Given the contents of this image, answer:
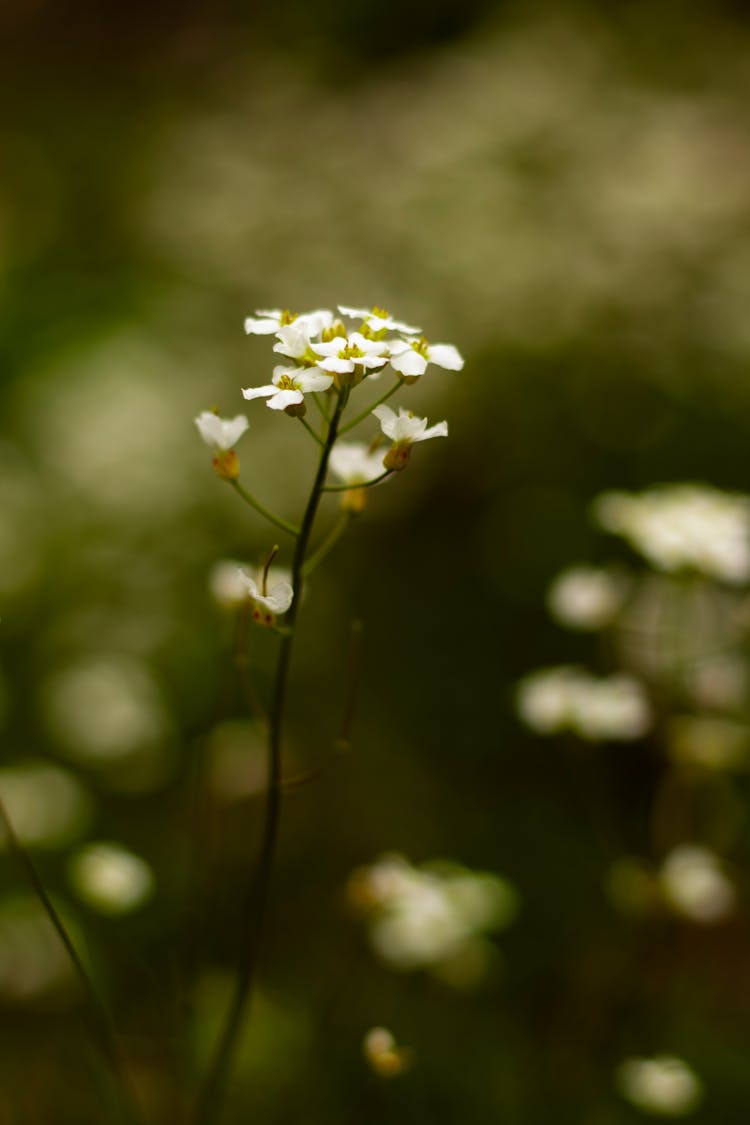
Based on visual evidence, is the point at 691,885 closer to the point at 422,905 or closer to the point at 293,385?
the point at 422,905

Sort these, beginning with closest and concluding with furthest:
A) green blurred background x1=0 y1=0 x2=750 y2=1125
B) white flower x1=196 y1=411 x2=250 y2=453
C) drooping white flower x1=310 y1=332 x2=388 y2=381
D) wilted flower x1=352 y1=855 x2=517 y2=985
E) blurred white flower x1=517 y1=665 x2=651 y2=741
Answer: drooping white flower x1=310 y1=332 x2=388 y2=381, white flower x1=196 y1=411 x2=250 y2=453, wilted flower x1=352 y1=855 x2=517 y2=985, blurred white flower x1=517 y1=665 x2=651 y2=741, green blurred background x1=0 y1=0 x2=750 y2=1125

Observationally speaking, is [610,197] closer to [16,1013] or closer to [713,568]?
[713,568]

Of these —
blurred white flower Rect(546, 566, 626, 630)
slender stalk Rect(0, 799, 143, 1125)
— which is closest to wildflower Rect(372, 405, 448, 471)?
slender stalk Rect(0, 799, 143, 1125)

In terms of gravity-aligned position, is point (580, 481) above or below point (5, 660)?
above

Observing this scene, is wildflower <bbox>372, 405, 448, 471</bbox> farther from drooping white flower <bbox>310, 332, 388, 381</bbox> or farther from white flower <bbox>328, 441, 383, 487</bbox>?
white flower <bbox>328, 441, 383, 487</bbox>

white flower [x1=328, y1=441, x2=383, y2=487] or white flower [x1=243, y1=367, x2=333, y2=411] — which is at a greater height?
white flower [x1=243, y1=367, x2=333, y2=411]

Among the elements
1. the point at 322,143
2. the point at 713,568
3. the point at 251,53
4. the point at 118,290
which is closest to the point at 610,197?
the point at 322,143

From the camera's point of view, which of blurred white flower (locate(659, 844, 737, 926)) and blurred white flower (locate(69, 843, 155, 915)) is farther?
blurred white flower (locate(659, 844, 737, 926))
